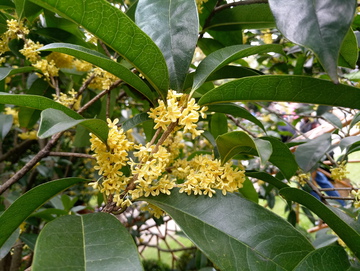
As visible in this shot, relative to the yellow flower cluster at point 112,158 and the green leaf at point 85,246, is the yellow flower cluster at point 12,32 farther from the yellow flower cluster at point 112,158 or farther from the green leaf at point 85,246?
the green leaf at point 85,246

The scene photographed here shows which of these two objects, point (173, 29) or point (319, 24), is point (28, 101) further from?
point (319, 24)

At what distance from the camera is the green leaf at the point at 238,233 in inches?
21.8

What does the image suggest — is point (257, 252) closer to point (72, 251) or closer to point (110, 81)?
point (72, 251)

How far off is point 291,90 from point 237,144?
0.15 metres

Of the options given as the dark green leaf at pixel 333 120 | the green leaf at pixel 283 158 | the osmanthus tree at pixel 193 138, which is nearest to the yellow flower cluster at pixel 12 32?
the osmanthus tree at pixel 193 138

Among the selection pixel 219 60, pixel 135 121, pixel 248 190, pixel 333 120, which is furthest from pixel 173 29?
pixel 333 120

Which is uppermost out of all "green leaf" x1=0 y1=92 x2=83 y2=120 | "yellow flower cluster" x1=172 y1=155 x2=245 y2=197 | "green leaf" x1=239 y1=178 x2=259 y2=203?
"green leaf" x1=0 y1=92 x2=83 y2=120

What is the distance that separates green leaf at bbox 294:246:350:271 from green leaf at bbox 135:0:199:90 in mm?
413

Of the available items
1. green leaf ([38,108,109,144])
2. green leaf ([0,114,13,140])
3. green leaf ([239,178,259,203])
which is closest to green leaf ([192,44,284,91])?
green leaf ([38,108,109,144])

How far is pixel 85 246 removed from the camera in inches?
21.2

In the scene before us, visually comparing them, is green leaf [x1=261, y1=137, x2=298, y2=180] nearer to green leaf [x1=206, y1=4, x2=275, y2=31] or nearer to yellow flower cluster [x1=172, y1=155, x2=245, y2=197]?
yellow flower cluster [x1=172, y1=155, x2=245, y2=197]

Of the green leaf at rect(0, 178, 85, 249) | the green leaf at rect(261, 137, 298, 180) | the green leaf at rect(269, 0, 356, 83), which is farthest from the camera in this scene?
the green leaf at rect(261, 137, 298, 180)

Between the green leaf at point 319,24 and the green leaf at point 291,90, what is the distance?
12 cm

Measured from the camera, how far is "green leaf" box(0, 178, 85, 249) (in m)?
0.64
